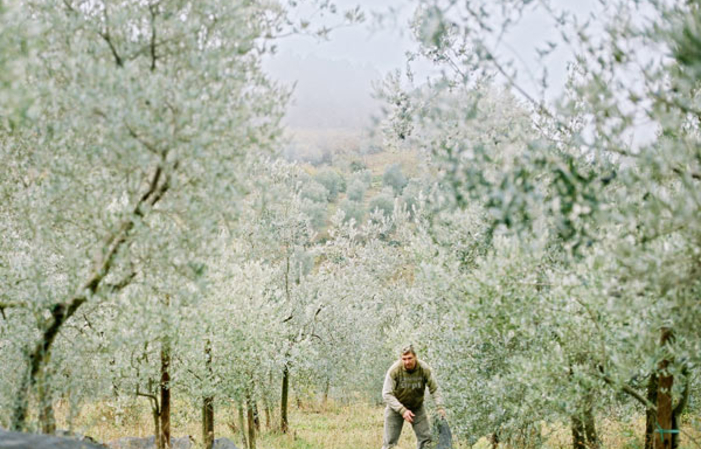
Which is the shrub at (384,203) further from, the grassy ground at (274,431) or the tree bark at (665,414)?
the tree bark at (665,414)

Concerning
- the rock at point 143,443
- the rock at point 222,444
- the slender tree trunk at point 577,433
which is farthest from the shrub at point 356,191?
the slender tree trunk at point 577,433

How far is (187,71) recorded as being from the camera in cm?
641

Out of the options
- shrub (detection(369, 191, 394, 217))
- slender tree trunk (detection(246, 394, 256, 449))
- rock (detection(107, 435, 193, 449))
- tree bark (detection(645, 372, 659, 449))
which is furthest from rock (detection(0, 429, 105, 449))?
shrub (detection(369, 191, 394, 217))

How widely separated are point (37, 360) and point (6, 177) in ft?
11.1

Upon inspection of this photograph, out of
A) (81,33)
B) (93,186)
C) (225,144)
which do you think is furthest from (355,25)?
(93,186)

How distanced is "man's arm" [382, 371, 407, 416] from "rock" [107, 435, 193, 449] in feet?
20.5

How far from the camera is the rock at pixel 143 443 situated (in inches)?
521

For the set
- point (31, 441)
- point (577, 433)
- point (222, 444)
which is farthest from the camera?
point (222, 444)

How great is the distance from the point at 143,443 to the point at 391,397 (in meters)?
7.22

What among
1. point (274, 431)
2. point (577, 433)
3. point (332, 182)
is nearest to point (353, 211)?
point (332, 182)

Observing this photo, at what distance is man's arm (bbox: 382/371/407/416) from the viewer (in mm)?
11742

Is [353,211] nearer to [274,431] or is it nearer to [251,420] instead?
[274,431]

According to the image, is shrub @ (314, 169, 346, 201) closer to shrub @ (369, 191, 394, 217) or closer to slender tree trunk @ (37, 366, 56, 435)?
shrub @ (369, 191, 394, 217)

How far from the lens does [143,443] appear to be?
1417cm
